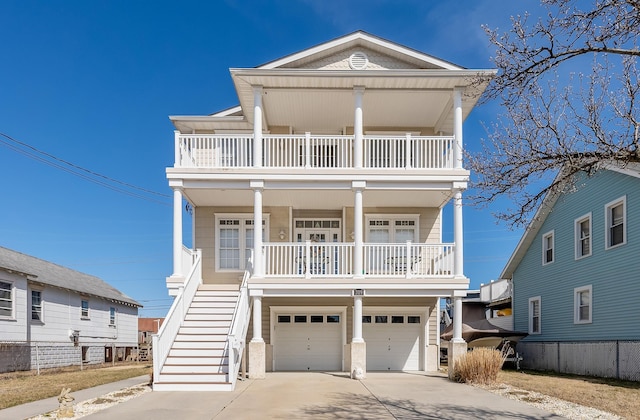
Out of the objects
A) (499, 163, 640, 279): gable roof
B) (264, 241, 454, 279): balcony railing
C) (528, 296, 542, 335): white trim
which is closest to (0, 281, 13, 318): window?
(264, 241, 454, 279): balcony railing

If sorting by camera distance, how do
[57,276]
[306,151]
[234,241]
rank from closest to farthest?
[306,151] → [234,241] → [57,276]

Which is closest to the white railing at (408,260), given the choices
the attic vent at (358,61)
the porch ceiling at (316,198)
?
the porch ceiling at (316,198)

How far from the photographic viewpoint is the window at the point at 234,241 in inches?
685

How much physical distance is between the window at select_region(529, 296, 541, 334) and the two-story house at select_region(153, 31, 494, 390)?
20.0 feet

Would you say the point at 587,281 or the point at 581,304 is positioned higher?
the point at 587,281

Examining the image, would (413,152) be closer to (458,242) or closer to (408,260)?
(458,242)

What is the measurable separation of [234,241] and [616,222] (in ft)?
39.2

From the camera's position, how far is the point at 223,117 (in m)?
17.8

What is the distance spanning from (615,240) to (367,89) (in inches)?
350

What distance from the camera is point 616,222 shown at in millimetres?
16469

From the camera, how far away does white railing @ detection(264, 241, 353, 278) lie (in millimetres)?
15078

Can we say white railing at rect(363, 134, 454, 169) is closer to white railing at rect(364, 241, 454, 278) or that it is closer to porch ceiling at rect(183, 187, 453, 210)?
porch ceiling at rect(183, 187, 453, 210)

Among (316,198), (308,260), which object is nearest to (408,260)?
(308,260)

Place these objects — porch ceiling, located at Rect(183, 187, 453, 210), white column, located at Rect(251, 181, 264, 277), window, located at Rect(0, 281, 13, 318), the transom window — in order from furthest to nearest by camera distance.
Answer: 1. window, located at Rect(0, 281, 13, 318)
2. the transom window
3. porch ceiling, located at Rect(183, 187, 453, 210)
4. white column, located at Rect(251, 181, 264, 277)
